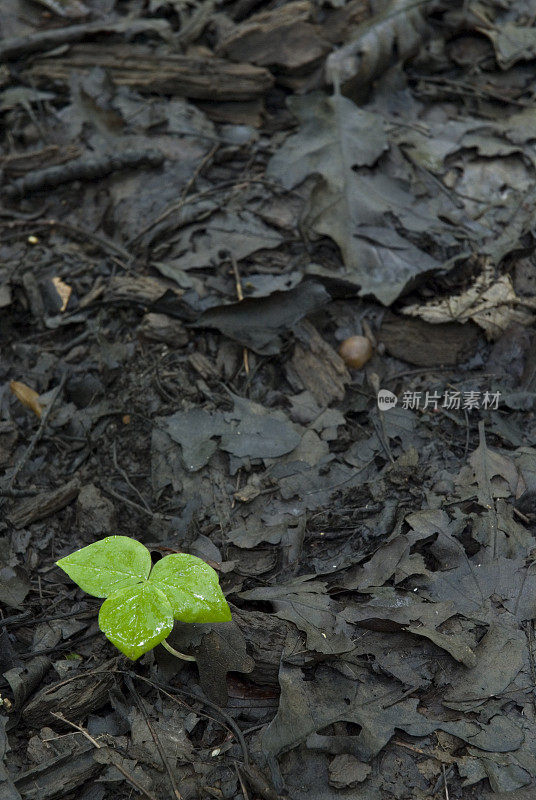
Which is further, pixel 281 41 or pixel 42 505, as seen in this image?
pixel 281 41

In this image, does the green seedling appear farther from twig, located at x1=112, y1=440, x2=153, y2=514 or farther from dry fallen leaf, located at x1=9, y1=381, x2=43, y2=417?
dry fallen leaf, located at x1=9, y1=381, x2=43, y2=417

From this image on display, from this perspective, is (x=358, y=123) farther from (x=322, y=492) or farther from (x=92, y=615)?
(x=92, y=615)

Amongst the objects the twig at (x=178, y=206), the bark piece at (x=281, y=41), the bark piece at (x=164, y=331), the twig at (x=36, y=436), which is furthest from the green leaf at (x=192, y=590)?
the bark piece at (x=281, y=41)

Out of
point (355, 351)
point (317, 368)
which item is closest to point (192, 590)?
point (317, 368)

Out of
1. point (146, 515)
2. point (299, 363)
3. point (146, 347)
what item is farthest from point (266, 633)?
point (146, 347)

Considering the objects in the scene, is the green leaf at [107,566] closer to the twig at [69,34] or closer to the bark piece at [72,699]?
the bark piece at [72,699]

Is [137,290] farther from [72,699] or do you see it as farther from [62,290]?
[72,699]
